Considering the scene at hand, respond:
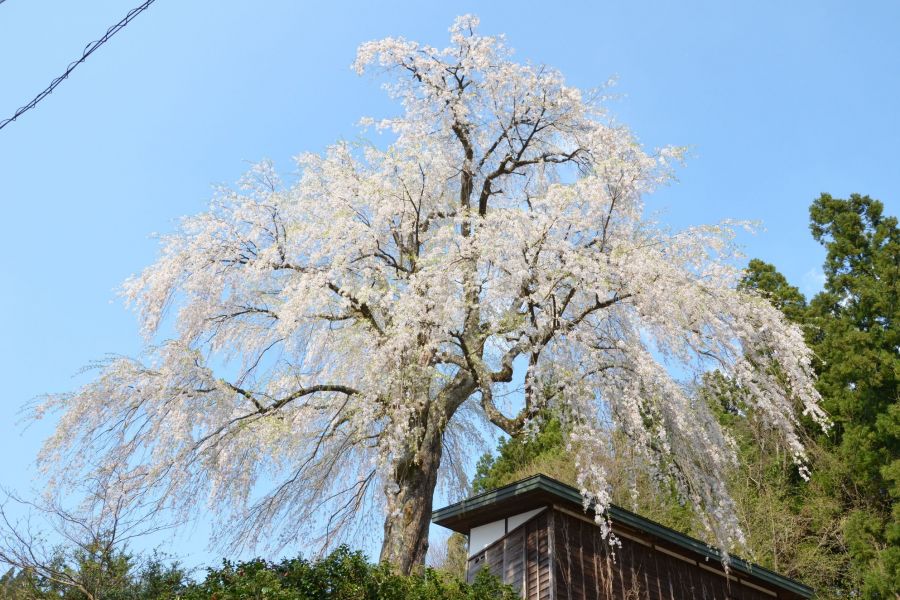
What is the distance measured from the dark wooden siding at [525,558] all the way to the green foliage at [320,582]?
273 centimetres

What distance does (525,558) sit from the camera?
32.5ft

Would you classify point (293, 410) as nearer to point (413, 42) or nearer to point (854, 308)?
point (413, 42)

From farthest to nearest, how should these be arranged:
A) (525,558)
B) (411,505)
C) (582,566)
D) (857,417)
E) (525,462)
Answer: (525,462) → (857,417) → (525,558) → (582,566) → (411,505)

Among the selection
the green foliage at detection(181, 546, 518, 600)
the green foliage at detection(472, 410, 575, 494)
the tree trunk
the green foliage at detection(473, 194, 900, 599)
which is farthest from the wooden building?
the green foliage at detection(472, 410, 575, 494)

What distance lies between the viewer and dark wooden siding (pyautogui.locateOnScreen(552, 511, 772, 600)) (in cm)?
968

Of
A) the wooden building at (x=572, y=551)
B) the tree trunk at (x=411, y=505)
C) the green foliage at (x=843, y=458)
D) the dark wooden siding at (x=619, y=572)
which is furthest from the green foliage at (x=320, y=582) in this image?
the green foliage at (x=843, y=458)

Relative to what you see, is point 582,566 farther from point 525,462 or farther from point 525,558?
point 525,462

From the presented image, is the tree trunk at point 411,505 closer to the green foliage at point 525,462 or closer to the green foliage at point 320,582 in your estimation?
the green foliage at point 320,582

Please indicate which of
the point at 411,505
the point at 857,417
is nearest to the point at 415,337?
the point at 411,505

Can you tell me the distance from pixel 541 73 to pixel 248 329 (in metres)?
5.59

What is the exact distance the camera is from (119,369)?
9539 mm

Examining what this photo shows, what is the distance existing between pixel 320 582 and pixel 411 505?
2556mm

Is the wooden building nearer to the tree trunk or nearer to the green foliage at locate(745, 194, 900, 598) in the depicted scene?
the tree trunk

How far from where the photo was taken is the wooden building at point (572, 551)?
31.8 ft
